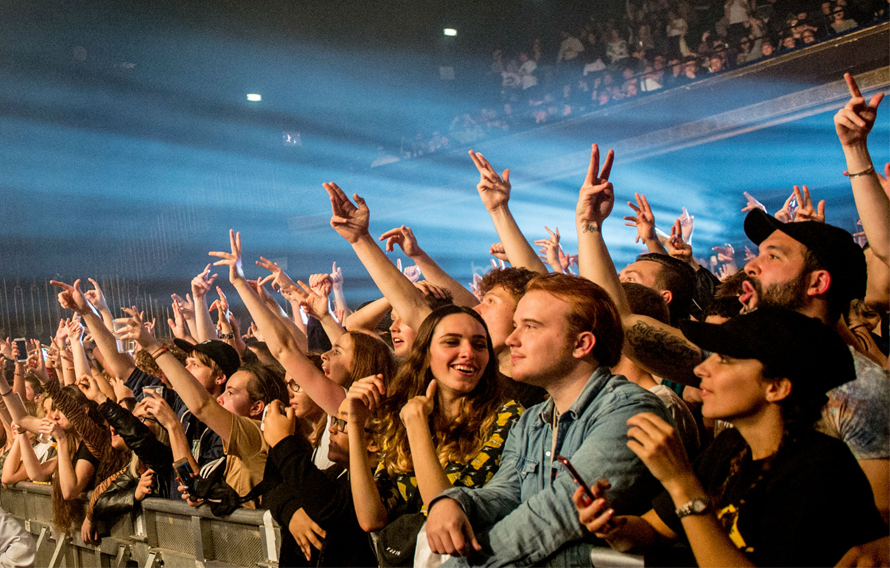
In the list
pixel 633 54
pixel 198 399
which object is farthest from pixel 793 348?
pixel 633 54

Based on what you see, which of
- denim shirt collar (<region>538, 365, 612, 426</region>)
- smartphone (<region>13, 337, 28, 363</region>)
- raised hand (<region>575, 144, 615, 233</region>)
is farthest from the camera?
smartphone (<region>13, 337, 28, 363</region>)

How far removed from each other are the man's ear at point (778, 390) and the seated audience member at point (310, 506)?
3.02ft

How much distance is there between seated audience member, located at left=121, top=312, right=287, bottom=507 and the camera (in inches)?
91.6

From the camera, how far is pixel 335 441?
1985mm

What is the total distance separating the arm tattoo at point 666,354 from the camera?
5.16 ft

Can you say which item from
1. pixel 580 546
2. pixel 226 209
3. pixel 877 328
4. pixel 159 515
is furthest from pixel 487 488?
pixel 226 209

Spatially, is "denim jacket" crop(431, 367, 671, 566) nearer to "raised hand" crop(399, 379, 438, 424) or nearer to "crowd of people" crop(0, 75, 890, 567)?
"crowd of people" crop(0, 75, 890, 567)

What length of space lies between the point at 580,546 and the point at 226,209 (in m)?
6.72

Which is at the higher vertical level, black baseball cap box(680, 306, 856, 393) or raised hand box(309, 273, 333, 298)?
raised hand box(309, 273, 333, 298)

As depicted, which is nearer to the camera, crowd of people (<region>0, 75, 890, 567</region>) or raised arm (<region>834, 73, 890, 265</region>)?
crowd of people (<region>0, 75, 890, 567</region>)

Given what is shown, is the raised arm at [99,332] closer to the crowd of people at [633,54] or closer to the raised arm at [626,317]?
the raised arm at [626,317]

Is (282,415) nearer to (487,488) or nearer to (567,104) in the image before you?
(487,488)

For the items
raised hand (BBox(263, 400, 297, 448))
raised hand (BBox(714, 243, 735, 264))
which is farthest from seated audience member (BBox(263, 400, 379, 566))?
raised hand (BBox(714, 243, 735, 264))

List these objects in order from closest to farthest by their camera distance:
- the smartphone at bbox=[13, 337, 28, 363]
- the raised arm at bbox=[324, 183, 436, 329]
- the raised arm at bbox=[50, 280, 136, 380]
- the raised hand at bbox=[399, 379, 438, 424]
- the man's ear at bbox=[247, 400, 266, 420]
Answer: the raised hand at bbox=[399, 379, 438, 424]
the raised arm at bbox=[324, 183, 436, 329]
the man's ear at bbox=[247, 400, 266, 420]
the raised arm at bbox=[50, 280, 136, 380]
the smartphone at bbox=[13, 337, 28, 363]
